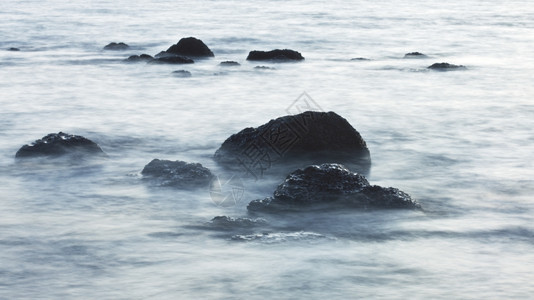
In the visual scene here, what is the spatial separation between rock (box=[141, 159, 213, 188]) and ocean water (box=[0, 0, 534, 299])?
7.8 inches

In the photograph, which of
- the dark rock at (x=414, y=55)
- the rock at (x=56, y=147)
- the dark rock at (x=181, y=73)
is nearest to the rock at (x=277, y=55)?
the dark rock at (x=414, y=55)

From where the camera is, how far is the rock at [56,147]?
11328mm

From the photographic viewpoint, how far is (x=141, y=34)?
32.5 metres

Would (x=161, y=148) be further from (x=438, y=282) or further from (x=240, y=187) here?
(x=438, y=282)

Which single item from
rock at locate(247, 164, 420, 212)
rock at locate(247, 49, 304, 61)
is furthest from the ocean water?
rock at locate(247, 49, 304, 61)

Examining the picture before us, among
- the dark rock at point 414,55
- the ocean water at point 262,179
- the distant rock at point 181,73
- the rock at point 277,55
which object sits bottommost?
the ocean water at point 262,179

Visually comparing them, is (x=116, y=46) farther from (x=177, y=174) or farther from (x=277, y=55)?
(x=177, y=174)

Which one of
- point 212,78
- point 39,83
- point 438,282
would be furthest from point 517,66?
point 438,282

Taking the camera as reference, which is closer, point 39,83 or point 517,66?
point 39,83

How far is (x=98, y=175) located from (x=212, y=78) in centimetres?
985

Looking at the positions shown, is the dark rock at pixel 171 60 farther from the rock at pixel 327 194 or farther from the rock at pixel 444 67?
the rock at pixel 327 194

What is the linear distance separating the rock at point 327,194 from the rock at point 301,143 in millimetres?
1700

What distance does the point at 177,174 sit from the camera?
10156 mm

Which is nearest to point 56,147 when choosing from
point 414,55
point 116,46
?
point 414,55
